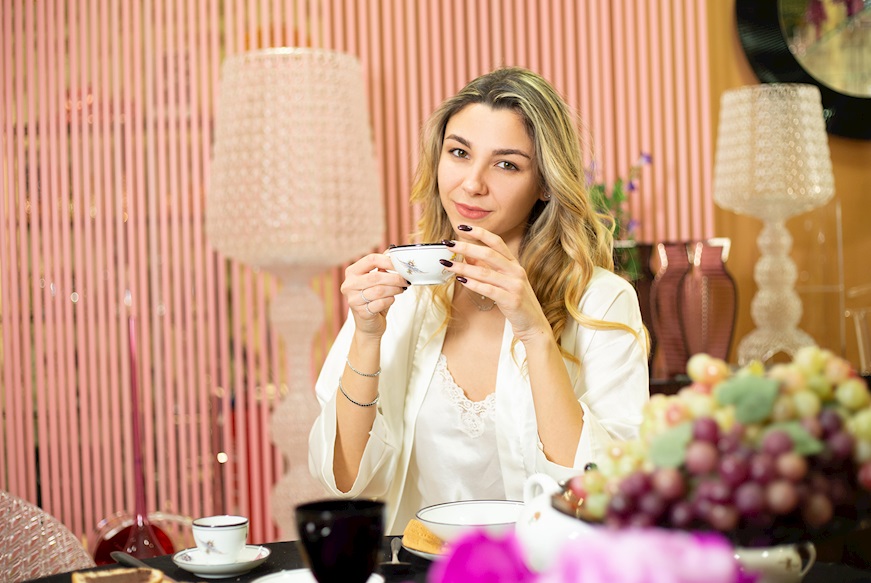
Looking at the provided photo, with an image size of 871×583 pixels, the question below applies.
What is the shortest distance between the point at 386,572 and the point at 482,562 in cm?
62

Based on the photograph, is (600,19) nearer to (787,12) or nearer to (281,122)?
(787,12)

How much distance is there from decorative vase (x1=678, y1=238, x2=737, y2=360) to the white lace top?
151 centimetres

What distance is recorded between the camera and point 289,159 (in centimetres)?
343

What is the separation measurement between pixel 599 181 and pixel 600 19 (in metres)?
0.66

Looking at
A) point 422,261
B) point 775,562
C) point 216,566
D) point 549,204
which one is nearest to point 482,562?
point 775,562

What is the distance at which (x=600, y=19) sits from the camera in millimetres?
4008

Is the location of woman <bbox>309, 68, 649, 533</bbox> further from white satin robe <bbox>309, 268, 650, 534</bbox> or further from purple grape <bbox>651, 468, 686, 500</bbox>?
purple grape <bbox>651, 468, 686, 500</bbox>

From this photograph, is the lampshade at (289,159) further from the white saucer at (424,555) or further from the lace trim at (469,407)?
the white saucer at (424,555)

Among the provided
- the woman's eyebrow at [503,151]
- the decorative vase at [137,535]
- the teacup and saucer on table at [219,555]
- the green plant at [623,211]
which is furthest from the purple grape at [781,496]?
the decorative vase at [137,535]

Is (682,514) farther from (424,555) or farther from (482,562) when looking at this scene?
(424,555)

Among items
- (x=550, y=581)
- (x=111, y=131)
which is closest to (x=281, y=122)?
(x=111, y=131)

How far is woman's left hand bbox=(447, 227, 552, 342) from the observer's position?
5.76ft

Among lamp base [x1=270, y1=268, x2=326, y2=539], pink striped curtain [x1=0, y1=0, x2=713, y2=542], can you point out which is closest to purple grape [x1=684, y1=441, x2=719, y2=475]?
lamp base [x1=270, y1=268, x2=326, y2=539]

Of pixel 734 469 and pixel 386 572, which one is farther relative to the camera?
pixel 386 572
